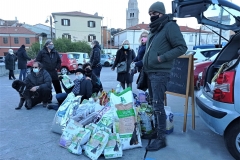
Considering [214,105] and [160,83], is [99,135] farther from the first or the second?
[214,105]

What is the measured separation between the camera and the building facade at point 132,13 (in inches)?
2702

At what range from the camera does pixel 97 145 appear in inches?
98.7

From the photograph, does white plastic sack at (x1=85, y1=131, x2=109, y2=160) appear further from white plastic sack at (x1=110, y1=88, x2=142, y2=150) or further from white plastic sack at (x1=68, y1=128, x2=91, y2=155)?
white plastic sack at (x1=110, y1=88, x2=142, y2=150)

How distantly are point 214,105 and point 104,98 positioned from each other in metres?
2.01

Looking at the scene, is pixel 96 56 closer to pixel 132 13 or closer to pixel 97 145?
pixel 97 145

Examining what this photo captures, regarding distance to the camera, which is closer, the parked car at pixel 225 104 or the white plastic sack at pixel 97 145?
the parked car at pixel 225 104

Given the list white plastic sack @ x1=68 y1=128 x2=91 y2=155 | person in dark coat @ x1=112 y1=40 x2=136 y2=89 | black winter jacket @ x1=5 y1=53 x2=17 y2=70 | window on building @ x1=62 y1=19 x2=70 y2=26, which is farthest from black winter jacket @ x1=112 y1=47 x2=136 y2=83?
window on building @ x1=62 y1=19 x2=70 y2=26

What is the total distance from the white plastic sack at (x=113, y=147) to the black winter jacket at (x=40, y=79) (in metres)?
2.81

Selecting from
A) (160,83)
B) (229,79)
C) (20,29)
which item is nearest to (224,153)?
(229,79)

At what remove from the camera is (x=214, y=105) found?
2521 millimetres

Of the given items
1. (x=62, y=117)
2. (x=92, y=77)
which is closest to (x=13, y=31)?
(x=92, y=77)

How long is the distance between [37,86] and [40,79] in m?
0.21

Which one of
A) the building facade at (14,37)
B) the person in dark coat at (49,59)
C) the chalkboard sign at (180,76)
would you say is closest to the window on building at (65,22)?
the building facade at (14,37)

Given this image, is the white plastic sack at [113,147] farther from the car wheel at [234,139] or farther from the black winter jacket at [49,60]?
the black winter jacket at [49,60]
